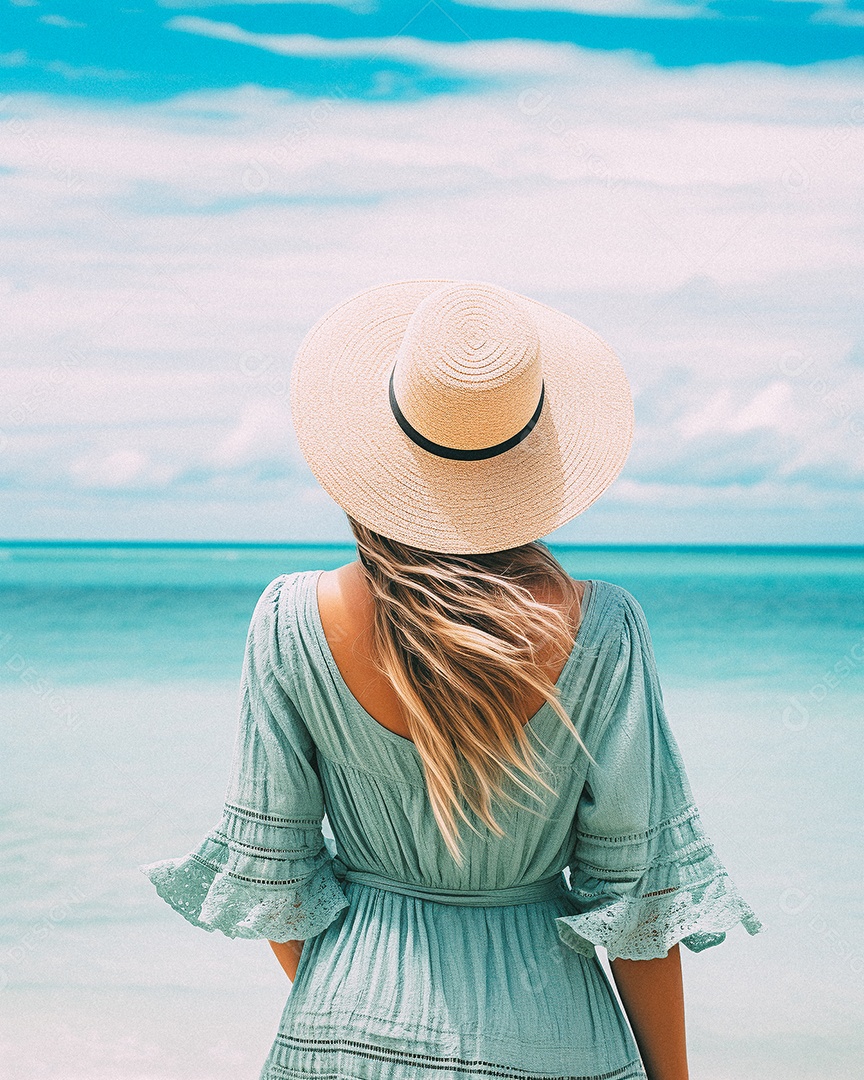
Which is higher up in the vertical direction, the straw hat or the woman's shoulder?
the straw hat

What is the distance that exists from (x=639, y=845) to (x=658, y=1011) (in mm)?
196

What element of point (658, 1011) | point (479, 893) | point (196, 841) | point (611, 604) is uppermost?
point (611, 604)

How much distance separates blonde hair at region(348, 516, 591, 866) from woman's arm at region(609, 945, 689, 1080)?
0.83 feet

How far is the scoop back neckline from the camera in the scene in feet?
3.52

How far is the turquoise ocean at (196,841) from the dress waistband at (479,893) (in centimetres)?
244

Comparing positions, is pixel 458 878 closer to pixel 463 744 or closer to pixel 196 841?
pixel 463 744

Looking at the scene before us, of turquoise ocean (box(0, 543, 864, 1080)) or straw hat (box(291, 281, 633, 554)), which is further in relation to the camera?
turquoise ocean (box(0, 543, 864, 1080))

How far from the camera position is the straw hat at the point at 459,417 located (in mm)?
1040

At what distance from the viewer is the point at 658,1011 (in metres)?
1.16

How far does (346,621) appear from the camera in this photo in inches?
43.3

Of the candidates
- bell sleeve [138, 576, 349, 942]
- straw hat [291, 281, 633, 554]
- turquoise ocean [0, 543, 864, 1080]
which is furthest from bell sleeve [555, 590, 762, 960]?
turquoise ocean [0, 543, 864, 1080]

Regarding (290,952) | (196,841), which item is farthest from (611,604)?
(196,841)

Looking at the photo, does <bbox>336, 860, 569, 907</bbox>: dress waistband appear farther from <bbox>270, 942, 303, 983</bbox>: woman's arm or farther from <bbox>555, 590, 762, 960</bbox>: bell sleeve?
<bbox>270, 942, 303, 983</bbox>: woman's arm

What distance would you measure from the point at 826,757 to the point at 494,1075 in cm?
601
